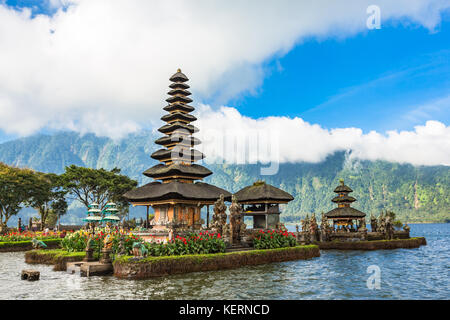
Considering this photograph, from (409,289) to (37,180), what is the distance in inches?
2384

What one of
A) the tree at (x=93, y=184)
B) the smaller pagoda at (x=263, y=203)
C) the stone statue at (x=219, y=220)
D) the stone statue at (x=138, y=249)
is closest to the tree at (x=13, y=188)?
the tree at (x=93, y=184)

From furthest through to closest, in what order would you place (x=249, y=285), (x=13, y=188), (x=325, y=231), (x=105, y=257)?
(x=13, y=188), (x=325, y=231), (x=105, y=257), (x=249, y=285)

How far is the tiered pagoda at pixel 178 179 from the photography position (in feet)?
123

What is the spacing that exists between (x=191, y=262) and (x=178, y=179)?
658 inches

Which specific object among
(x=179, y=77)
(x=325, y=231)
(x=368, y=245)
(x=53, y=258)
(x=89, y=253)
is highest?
(x=179, y=77)

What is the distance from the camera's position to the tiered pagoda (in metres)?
37.5

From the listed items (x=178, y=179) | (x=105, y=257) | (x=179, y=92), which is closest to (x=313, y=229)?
(x=178, y=179)

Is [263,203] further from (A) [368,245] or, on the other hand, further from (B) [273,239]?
(A) [368,245]

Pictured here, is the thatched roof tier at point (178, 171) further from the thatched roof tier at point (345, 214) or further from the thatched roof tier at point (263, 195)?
the thatched roof tier at point (345, 214)

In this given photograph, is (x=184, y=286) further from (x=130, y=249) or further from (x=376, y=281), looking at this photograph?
(x=376, y=281)

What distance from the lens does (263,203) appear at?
44094 millimetres

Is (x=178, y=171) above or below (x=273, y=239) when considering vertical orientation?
above
